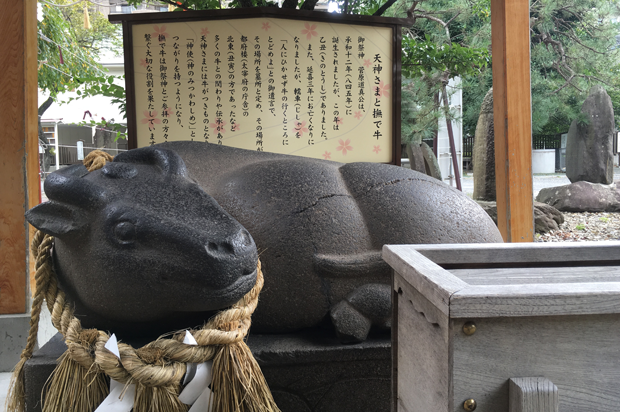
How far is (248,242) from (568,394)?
90 centimetres

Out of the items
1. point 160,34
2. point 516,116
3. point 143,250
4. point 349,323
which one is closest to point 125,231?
point 143,250

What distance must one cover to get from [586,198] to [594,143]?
1375mm

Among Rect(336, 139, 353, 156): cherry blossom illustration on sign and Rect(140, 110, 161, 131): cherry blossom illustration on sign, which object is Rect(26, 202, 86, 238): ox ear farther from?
Rect(336, 139, 353, 156): cherry blossom illustration on sign

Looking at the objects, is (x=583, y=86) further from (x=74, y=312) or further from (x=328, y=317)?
(x=74, y=312)

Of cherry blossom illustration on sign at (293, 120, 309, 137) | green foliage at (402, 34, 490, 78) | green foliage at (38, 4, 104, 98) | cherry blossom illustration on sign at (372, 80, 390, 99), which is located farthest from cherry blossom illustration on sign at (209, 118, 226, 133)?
green foliage at (38, 4, 104, 98)

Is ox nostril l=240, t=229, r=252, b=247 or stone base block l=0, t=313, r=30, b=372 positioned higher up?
ox nostril l=240, t=229, r=252, b=247

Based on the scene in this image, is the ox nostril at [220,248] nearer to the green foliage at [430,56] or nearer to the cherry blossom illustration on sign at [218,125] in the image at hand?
the cherry blossom illustration on sign at [218,125]

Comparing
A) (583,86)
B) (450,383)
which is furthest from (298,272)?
(583,86)

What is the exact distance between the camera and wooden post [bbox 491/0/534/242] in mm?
2881

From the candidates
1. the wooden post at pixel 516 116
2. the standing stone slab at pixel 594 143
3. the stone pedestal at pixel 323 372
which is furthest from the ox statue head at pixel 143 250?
the standing stone slab at pixel 594 143

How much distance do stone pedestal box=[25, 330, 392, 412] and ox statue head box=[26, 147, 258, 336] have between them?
1.10ft

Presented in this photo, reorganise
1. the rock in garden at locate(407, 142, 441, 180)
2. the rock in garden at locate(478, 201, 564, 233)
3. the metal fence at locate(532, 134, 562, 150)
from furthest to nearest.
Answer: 1. the metal fence at locate(532, 134, 562, 150)
2. the rock in garden at locate(407, 142, 441, 180)
3. the rock in garden at locate(478, 201, 564, 233)

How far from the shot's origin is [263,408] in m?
1.46

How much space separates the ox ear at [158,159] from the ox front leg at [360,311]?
29.3 inches
